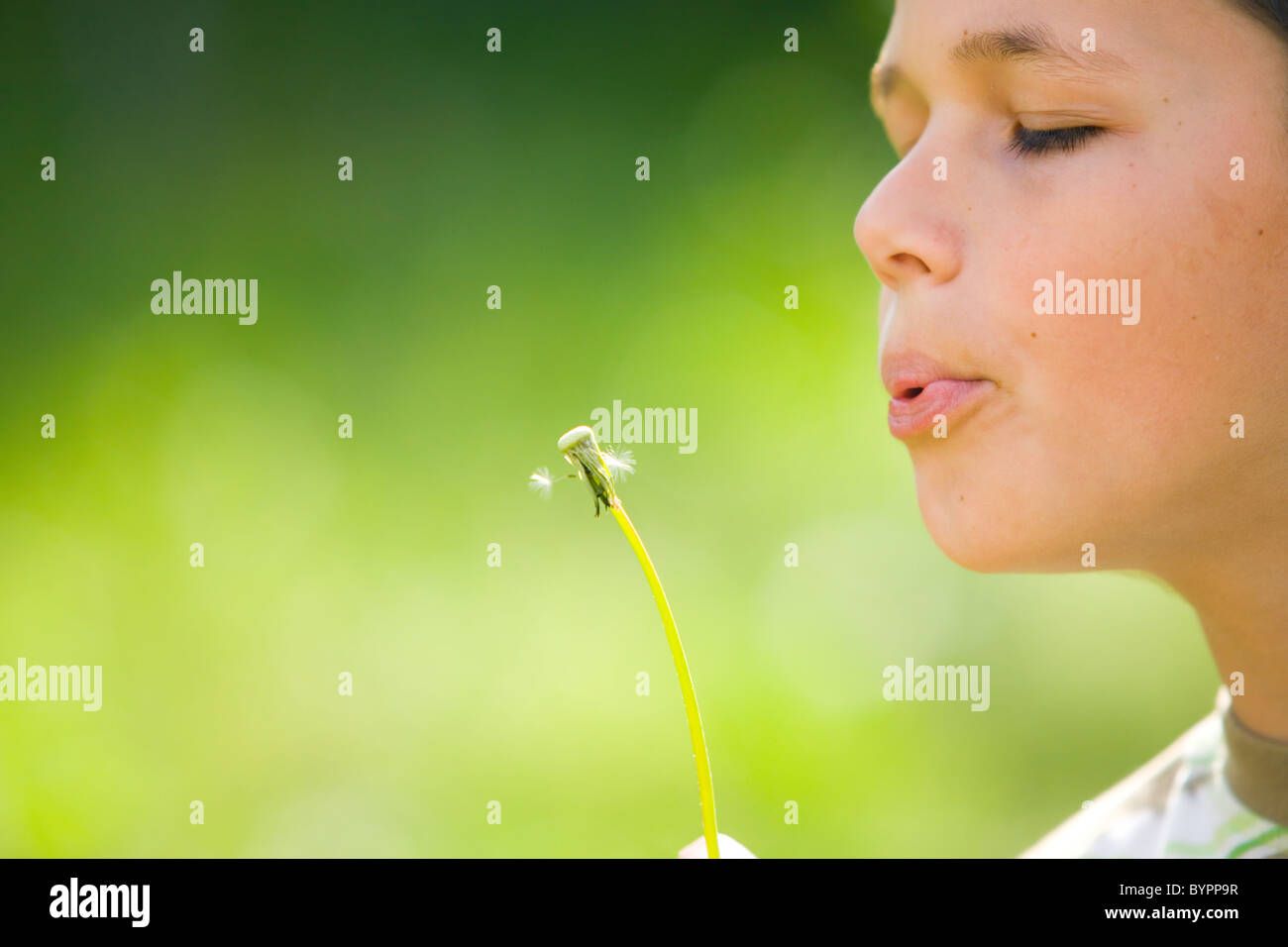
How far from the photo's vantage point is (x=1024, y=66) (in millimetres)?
517

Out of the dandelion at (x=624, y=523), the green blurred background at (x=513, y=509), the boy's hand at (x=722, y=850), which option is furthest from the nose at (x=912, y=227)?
the green blurred background at (x=513, y=509)

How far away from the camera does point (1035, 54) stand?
51cm

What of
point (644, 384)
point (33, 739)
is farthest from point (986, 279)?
point (33, 739)

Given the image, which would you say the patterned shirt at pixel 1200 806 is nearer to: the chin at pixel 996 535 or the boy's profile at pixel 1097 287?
the boy's profile at pixel 1097 287

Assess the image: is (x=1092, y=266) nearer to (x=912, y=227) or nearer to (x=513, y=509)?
(x=912, y=227)

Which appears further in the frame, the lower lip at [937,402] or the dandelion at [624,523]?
the lower lip at [937,402]

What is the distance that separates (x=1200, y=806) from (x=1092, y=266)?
1.22 ft

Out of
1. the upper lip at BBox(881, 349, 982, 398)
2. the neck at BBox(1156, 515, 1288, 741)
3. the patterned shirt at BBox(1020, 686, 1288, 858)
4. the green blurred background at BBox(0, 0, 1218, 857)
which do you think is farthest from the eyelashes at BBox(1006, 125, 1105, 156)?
the green blurred background at BBox(0, 0, 1218, 857)

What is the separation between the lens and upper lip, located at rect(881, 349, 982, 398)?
0.54 metres

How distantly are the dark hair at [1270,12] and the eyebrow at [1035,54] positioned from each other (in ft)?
0.20

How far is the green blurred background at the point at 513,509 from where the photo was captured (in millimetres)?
1085

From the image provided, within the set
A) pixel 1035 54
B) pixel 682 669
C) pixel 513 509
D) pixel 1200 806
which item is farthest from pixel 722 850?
pixel 513 509
